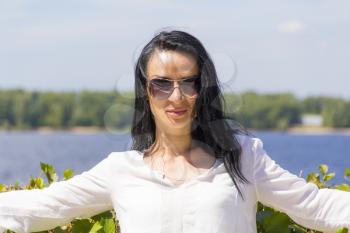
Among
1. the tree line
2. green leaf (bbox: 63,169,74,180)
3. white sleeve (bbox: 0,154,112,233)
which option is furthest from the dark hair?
the tree line

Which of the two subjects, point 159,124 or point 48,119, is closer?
point 159,124

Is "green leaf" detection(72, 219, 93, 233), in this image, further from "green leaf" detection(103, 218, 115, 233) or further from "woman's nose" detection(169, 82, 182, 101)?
"woman's nose" detection(169, 82, 182, 101)

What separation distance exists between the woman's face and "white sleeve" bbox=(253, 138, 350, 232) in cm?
32

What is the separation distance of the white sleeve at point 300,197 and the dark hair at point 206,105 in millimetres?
81

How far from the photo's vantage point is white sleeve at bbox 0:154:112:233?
307 cm

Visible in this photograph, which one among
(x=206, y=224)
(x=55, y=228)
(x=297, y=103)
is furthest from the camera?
(x=297, y=103)

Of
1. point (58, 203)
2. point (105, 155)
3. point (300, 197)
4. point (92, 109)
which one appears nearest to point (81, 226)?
point (58, 203)

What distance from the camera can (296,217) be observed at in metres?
2.97

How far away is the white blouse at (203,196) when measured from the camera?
9.42 feet

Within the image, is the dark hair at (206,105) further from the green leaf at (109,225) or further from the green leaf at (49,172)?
the green leaf at (49,172)

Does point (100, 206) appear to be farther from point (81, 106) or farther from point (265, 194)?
point (81, 106)

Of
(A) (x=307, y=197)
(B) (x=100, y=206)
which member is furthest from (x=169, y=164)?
(A) (x=307, y=197)

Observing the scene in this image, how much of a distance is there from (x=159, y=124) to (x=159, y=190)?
28 cm

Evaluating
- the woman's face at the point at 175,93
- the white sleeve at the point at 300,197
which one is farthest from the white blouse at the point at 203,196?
the woman's face at the point at 175,93
